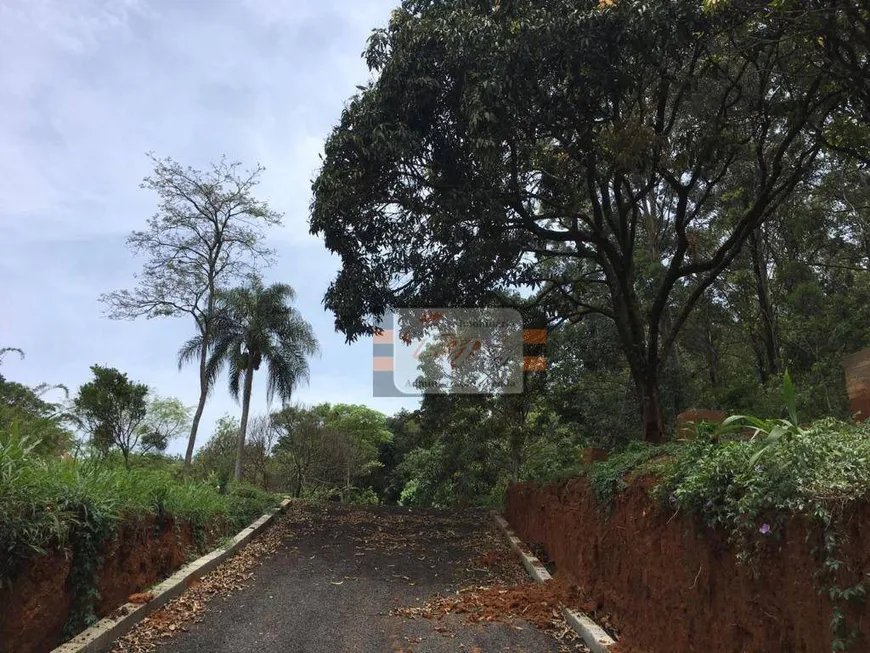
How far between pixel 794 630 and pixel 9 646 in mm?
4495

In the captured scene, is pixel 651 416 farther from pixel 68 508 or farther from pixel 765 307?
pixel 765 307

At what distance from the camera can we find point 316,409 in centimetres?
2641

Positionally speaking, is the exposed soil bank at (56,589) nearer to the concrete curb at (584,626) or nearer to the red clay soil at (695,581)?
the concrete curb at (584,626)

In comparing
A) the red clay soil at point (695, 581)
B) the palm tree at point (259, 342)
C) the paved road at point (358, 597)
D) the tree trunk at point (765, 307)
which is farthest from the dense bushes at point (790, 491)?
the palm tree at point (259, 342)

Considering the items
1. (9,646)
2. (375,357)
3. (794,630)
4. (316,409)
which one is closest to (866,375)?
(794,630)

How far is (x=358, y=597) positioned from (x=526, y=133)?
20.6 ft

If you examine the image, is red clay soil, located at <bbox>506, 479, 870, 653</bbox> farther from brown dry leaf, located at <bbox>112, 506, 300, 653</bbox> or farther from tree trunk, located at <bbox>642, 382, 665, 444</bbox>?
brown dry leaf, located at <bbox>112, 506, 300, 653</bbox>

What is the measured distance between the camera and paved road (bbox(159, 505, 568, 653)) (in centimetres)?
511

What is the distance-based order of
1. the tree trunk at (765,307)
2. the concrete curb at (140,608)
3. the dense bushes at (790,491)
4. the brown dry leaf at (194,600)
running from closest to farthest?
1. the dense bushes at (790,491)
2. the concrete curb at (140,608)
3. the brown dry leaf at (194,600)
4. the tree trunk at (765,307)

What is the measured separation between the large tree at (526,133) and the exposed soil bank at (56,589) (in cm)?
466

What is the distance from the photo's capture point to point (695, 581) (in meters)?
3.56

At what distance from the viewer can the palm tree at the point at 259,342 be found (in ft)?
67.5

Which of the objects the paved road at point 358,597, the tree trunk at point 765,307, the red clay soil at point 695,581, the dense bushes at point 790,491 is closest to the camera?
the dense bushes at point 790,491
